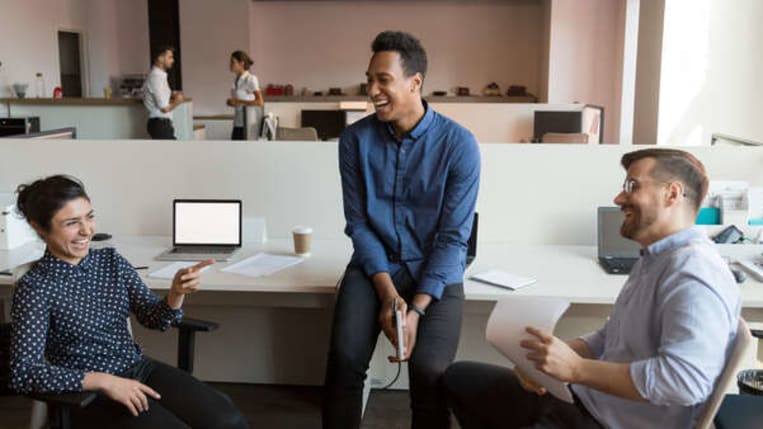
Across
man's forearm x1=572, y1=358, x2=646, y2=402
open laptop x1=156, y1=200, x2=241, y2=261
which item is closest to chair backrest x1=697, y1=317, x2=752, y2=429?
man's forearm x1=572, y1=358, x2=646, y2=402

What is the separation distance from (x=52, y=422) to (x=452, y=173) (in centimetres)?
131

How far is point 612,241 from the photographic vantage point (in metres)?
2.73

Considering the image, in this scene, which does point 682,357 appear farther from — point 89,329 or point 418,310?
point 89,329

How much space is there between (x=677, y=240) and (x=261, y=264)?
1.55 metres

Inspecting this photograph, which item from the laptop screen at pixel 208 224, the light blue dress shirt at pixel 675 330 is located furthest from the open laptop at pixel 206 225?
the light blue dress shirt at pixel 675 330

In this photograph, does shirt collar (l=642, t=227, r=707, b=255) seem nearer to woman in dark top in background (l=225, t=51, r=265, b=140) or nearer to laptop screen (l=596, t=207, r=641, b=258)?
laptop screen (l=596, t=207, r=641, b=258)

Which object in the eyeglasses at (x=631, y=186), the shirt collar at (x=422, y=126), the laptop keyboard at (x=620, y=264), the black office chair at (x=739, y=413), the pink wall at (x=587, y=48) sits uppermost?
the pink wall at (x=587, y=48)

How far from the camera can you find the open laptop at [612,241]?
2.69 m

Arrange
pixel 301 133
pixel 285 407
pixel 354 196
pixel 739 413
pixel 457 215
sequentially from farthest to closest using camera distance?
pixel 301 133, pixel 285 407, pixel 354 196, pixel 457 215, pixel 739 413

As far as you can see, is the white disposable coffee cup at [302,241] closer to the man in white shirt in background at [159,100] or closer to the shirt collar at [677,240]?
the shirt collar at [677,240]

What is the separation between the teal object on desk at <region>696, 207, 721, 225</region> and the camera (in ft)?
9.07

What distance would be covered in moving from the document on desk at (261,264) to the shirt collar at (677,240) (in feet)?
4.58

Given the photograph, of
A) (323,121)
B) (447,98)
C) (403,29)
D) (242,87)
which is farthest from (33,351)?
(403,29)

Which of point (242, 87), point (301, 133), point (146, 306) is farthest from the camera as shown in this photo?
point (242, 87)
